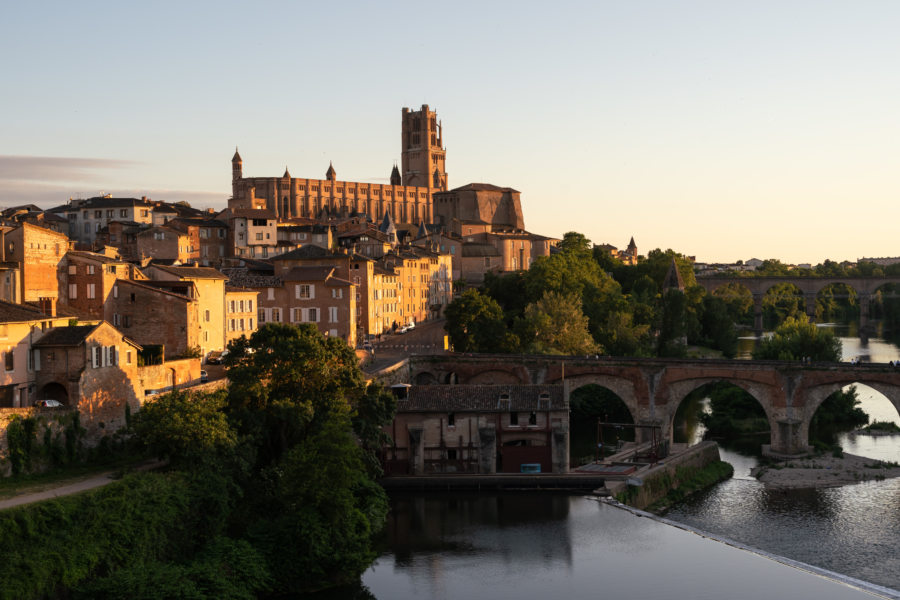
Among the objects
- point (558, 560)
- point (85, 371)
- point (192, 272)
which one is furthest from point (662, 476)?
point (192, 272)

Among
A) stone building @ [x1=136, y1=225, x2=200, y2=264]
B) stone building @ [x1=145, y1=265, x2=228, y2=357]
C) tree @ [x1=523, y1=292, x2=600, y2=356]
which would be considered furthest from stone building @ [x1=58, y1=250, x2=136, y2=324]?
tree @ [x1=523, y1=292, x2=600, y2=356]

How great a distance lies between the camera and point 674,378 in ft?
172

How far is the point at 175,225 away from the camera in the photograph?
261ft

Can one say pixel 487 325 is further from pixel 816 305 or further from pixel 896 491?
pixel 816 305

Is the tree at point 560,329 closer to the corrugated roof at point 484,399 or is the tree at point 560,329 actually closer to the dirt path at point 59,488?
the corrugated roof at point 484,399

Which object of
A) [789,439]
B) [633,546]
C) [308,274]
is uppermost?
[308,274]

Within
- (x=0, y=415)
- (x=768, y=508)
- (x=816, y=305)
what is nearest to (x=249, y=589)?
(x=0, y=415)

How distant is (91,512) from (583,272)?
199 ft

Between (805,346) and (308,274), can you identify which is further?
(805,346)

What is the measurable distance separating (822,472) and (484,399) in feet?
50.6

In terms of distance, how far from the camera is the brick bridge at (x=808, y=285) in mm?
125137

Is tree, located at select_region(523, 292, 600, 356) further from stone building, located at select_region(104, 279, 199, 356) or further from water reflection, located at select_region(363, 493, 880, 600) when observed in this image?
water reflection, located at select_region(363, 493, 880, 600)

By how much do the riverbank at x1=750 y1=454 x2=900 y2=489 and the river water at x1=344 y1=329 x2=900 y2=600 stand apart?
2.99 ft

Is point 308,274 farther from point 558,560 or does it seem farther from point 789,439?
point 558,560
